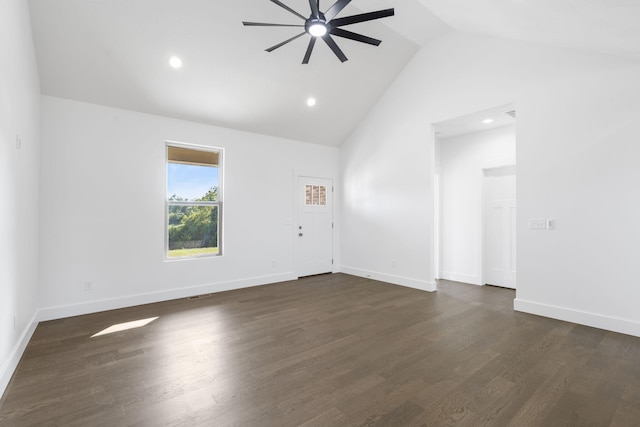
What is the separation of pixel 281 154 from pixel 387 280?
3206mm

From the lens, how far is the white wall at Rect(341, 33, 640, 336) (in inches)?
126

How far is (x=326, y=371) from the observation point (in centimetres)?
245

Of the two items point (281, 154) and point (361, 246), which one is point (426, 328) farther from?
point (281, 154)

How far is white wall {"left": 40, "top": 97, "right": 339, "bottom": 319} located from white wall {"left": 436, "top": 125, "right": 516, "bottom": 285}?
142 inches

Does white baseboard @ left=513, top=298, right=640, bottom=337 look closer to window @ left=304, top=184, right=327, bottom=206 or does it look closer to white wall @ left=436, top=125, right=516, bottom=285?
white wall @ left=436, top=125, right=516, bottom=285

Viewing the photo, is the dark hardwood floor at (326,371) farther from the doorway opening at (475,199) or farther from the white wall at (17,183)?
the doorway opening at (475,199)

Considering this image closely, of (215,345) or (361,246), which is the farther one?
(361,246)

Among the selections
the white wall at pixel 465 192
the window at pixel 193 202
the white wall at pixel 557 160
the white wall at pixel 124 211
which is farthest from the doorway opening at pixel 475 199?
the window at pixel 193 202

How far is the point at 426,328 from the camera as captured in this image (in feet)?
11.1

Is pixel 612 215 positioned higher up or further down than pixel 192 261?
higher up

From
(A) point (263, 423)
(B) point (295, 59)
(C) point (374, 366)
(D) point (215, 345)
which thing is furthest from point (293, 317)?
(B) point (295, 59)

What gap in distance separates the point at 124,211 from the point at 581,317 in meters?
6.00

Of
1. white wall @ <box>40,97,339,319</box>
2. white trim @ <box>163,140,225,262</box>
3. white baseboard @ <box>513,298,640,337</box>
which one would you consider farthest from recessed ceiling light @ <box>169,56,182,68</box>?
white baseboard @ <box>513,298,640,337</box>

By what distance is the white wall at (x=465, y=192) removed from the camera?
529 centimetres
